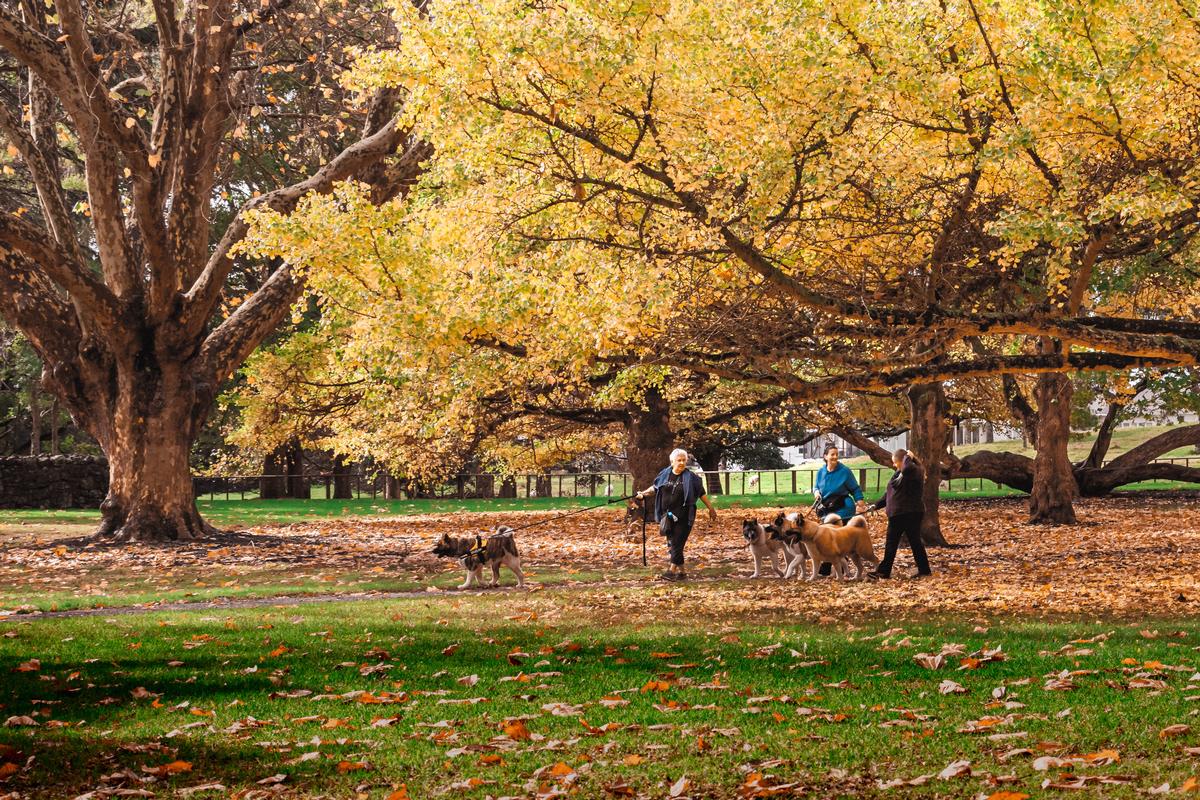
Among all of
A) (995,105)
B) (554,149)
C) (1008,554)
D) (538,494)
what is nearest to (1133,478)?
(1008,554)

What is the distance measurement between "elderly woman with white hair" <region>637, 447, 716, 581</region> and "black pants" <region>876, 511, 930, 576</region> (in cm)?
236

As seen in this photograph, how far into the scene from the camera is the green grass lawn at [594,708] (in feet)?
19.5

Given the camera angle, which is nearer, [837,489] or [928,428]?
[837,489]

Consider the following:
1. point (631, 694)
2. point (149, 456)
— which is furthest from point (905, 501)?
point (149, 456)

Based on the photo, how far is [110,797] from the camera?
5781mm

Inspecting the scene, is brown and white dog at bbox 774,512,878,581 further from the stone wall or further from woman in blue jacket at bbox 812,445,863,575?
the stone wall

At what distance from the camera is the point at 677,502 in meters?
15.6

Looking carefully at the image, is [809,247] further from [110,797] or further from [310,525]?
[310,525]

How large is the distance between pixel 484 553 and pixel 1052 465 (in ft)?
53.5

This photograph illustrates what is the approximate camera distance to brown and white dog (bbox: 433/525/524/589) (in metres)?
15.2

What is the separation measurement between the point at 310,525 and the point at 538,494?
2022cm

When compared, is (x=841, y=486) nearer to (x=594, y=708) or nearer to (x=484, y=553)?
(x=484, y=553)

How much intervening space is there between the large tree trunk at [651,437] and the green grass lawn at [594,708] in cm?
1624

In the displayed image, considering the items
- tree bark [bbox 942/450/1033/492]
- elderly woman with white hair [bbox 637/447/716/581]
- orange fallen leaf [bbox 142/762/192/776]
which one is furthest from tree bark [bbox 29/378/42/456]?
orange fallen leaf [bbox 142/762/192/776]
